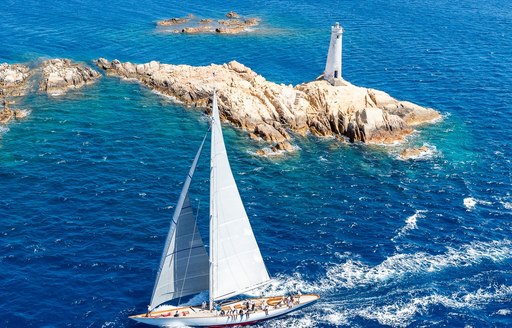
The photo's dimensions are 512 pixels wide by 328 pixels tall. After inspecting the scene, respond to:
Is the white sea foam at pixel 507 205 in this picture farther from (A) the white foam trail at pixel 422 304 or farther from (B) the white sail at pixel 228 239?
(B) the white sail at pixel 228 239

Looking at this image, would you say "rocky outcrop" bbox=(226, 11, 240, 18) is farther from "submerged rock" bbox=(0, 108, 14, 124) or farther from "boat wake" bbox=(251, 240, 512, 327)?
"boat wake" bbox=(251, 240, 512, 327)

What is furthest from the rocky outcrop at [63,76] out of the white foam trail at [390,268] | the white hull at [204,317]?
the white foam trail at [390,268]

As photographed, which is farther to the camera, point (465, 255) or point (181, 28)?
point (181, 28)

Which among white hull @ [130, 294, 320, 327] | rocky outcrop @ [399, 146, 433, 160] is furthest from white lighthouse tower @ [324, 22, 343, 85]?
white hull @ [130, 294, 320, 327]

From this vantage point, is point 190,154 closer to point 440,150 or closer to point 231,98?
point 231,98

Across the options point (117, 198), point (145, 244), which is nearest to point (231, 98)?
point (117, 198)
